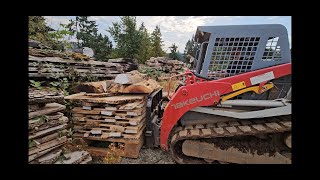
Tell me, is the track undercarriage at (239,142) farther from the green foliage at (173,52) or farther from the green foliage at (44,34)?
the green foliage at (173,52)

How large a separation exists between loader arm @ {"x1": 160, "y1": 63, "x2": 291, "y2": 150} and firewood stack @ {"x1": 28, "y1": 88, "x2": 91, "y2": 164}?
1.67 meters

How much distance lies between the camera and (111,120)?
12.3ft

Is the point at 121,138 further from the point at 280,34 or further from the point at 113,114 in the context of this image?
the point at 280,34

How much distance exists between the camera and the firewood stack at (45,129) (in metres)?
2.83

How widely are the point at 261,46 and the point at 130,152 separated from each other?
2.88 m

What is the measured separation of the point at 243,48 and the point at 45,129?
11.2ft

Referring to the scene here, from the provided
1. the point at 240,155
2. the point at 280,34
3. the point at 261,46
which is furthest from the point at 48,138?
the point at 280,34

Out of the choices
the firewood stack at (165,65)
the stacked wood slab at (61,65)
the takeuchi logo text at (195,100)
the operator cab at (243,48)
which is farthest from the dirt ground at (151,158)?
the firewood stack at (165,65)

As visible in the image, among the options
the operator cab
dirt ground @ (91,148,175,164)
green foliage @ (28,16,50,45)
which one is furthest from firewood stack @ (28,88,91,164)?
green foliage @ (28,16,50,45)

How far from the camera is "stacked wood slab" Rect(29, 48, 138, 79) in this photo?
4652 millimetres

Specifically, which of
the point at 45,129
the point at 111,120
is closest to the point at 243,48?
the point at 111,120

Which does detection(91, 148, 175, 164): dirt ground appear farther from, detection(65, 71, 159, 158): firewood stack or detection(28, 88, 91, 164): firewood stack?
detection(28, 88, 91, 164): firewood stack

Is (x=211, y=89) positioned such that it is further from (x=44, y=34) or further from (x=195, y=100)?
(x=44, y=34)
